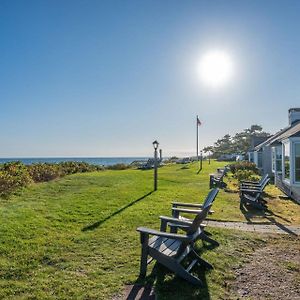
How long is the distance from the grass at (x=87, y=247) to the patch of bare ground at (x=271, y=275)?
7.9 inches

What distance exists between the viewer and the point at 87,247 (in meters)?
5.68

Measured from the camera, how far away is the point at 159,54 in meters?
13.5

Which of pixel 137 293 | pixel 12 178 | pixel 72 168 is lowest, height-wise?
pixel 137 293

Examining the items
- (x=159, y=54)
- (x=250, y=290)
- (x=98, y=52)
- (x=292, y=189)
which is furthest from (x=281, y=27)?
(x=250, y=290)

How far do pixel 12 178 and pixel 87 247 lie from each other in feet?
25.3

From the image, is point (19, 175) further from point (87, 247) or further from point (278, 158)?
point (278, 158)

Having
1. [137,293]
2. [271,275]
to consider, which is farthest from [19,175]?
[271,275]

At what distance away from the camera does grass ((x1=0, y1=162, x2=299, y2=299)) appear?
13.3 ft

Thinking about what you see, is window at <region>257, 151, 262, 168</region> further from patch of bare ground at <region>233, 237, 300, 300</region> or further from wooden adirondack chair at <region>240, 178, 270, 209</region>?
patch of bare ground at <region>233, 237, 300, 300</region>

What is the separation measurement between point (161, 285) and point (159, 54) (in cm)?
1121

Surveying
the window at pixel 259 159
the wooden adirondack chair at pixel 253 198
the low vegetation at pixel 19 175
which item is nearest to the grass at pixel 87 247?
the wooden adirondack chair at pixel 253 198

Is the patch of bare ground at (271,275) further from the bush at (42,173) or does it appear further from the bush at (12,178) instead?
the bush at (42,173)

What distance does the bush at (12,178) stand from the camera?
11.1 meters

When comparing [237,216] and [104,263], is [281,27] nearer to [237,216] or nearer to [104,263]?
[237,216]
